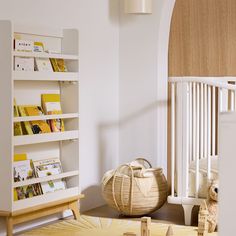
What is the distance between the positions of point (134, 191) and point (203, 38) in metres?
1.41

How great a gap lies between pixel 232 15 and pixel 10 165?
2144mm

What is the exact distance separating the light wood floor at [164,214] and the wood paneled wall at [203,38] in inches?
41.9

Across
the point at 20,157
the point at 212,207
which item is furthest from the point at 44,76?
the point at 212,207

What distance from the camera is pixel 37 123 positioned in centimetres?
408

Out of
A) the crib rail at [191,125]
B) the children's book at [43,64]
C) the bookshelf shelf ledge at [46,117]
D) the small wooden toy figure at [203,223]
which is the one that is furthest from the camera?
the crib rail at [191,125]

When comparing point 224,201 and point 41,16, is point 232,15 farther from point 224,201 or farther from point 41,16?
point 224,201

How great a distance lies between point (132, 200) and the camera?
433 cm

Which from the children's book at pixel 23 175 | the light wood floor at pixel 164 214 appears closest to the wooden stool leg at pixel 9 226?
the children's book at pixel 23 175

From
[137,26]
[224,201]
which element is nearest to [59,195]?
[137,26]

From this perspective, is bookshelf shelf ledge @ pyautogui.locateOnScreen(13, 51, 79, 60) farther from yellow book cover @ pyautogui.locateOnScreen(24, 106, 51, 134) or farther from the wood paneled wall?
the wood paneled wall

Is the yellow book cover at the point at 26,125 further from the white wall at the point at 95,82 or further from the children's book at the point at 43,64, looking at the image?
the white wall at the point at 95,82

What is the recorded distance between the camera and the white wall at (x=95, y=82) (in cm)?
469

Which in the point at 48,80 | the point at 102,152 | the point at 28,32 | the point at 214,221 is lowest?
the point at 214,221

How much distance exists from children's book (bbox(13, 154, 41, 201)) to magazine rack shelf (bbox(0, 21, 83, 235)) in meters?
0.05
